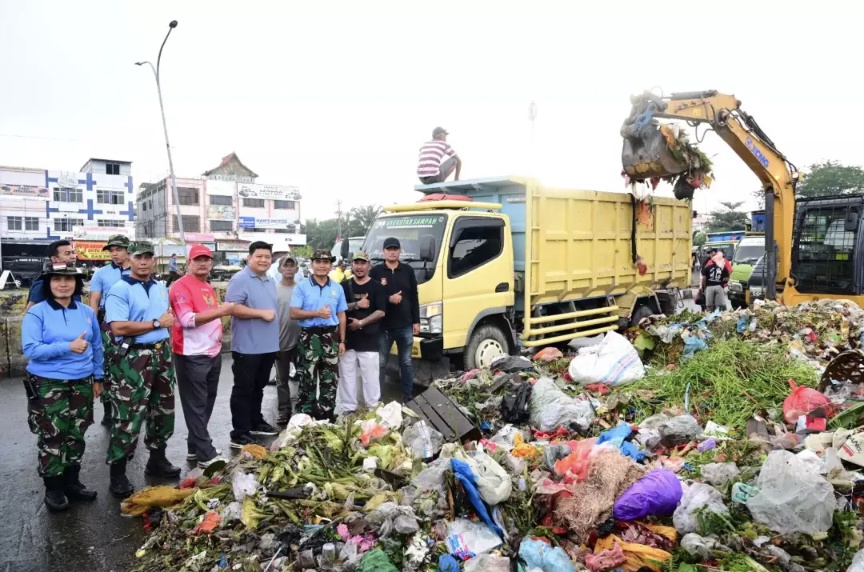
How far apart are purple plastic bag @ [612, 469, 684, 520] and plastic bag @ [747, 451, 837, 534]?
15.1 inches

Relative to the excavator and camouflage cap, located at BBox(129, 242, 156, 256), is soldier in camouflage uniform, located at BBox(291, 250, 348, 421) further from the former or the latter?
the excavator

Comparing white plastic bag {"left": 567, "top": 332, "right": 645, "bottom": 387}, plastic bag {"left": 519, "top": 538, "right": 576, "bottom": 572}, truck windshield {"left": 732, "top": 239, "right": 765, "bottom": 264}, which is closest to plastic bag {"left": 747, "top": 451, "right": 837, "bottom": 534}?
plastic bag {"left": 519, "top": 538, "right": 576, "bottom": 572}

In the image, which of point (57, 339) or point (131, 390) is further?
point (131, 390)

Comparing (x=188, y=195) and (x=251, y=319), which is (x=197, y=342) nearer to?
(x=251, y=319)

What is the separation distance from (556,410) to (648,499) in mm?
1762

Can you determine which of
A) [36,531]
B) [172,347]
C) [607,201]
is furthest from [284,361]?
[607,201]

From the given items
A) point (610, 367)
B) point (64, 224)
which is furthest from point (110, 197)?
point (610, 367)

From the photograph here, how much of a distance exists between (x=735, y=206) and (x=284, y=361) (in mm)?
49551

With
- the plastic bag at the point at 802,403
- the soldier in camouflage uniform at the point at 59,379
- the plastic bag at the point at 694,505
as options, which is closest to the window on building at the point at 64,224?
the soldier in camouflage uniform at the point at 59,379

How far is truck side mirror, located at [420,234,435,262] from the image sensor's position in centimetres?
695

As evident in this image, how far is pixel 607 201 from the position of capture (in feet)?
28.9

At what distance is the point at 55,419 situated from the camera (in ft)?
13.4

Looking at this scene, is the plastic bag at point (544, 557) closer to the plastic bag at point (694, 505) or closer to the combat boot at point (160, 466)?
the plastic bag at point (694, 505)

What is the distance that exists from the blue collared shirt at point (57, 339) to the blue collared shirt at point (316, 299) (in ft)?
5.89
